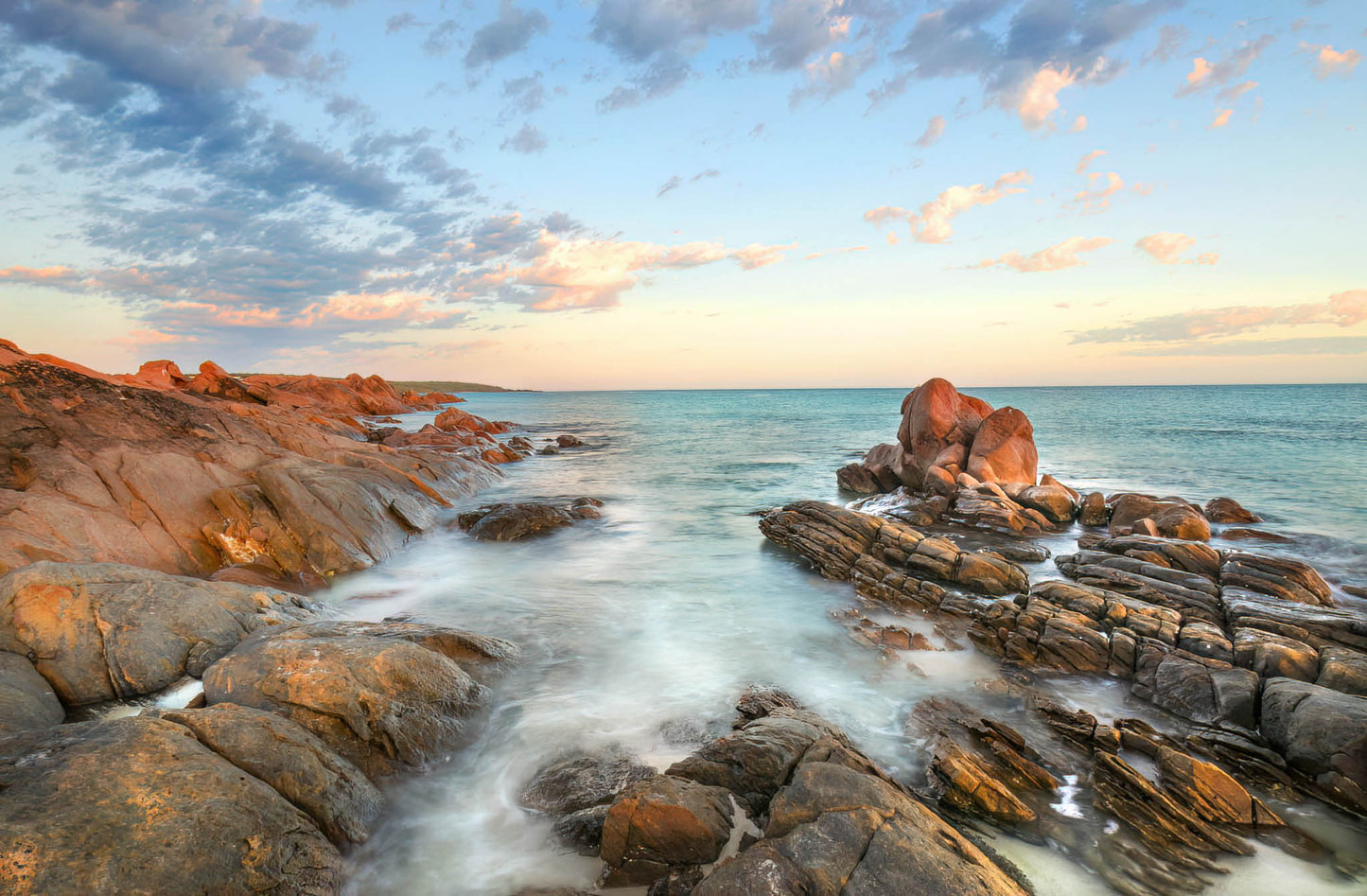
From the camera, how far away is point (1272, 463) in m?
31.1

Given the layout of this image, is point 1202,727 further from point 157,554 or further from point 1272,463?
point 1272,463

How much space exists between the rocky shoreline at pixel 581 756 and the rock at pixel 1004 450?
6358 mm

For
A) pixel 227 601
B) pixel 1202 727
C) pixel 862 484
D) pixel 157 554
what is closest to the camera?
pixel 1202 727

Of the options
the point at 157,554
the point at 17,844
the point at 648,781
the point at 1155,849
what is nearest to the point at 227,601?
the point at 157,554

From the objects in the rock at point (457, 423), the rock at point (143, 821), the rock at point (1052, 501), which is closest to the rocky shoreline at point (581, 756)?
the rock at point (143, 821)

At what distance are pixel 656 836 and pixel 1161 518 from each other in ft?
57.4

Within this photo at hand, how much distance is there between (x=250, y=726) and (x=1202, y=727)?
1070cm

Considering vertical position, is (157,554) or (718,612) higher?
(157,554)

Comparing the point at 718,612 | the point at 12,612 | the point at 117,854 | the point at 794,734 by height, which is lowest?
the point at 718,612

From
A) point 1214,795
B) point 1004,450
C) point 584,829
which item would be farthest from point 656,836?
point 1004,450

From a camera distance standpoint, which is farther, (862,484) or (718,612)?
(862,484)

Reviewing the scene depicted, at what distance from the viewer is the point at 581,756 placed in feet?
22.9

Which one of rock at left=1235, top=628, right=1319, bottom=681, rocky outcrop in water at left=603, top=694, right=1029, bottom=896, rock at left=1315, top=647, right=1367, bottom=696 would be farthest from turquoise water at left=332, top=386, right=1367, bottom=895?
rock at left=1315, top=647, right=1367, bottom=696

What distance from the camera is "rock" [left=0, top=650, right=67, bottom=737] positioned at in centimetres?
562
